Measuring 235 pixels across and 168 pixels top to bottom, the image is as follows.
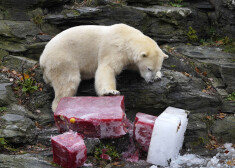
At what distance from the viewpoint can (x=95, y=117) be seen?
505cm

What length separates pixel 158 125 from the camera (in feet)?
16.8

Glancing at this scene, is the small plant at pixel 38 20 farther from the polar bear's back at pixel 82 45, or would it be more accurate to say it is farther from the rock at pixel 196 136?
the rock at pixel 196 136

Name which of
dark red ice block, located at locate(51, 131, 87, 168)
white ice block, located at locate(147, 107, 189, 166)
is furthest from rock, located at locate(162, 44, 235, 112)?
dark red ice block, located at locate(51, 131, 87, 168)

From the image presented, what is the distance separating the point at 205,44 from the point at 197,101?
3.22 metres

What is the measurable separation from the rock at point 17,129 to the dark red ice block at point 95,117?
545mm

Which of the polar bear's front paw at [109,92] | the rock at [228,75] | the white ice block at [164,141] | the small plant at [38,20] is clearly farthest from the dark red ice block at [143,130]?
the small plant at [38,20]

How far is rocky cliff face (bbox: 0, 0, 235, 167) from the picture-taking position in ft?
19.7

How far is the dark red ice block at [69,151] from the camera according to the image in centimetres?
458

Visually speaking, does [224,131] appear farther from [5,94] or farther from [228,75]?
[5,94]

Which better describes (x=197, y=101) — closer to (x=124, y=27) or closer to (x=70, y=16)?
(x=124, y=27)

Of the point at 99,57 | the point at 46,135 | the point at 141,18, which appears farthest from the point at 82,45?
the point at 141,18

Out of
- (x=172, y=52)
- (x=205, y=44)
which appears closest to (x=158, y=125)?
(x=172, y=52)

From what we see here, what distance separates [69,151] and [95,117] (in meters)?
0.75

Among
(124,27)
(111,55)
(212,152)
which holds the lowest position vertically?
(212,152)
